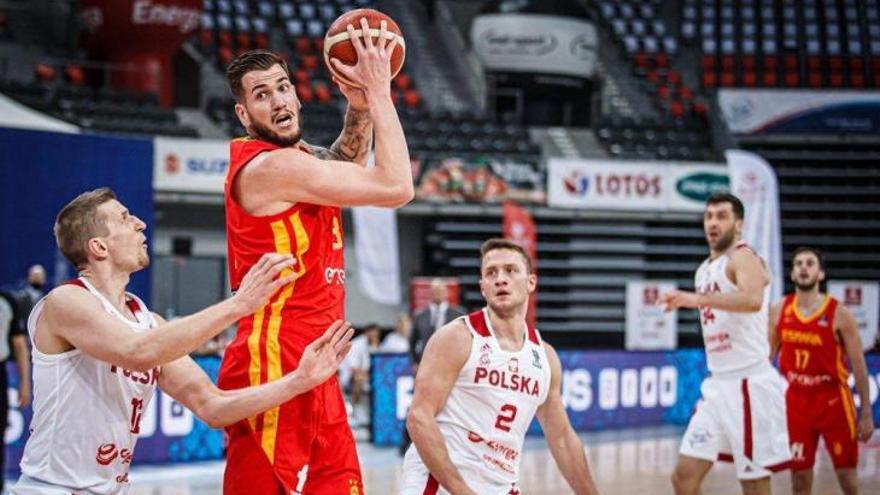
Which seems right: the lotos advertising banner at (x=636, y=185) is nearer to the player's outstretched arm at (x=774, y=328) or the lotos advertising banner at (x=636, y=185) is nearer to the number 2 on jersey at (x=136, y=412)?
the player's outstretched arm at (x=774, y=328)

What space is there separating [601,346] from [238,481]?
18.7m

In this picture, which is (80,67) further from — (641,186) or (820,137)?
(820,137)

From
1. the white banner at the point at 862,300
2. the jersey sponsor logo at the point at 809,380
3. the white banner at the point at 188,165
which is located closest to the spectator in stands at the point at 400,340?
the white banner at the point at 188,165

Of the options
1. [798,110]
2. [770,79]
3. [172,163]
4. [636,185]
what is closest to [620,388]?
[636,185]

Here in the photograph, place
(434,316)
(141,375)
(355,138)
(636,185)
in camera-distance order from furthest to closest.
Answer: (636,185), (434,316), (355,138), (141,375)

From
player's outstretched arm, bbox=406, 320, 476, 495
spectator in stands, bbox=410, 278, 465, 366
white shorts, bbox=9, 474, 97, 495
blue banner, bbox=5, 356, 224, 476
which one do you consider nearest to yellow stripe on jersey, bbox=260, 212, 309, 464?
white shorts, bbox=9, 474, 97, 495

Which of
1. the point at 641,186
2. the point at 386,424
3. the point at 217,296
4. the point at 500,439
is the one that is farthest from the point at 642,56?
the point at 500,439

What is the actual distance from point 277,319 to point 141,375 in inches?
17.9

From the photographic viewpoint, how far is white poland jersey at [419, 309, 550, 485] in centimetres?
522

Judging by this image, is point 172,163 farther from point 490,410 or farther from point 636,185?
point 490,410

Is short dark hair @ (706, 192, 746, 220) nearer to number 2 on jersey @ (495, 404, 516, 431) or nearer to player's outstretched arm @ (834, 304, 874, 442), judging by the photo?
player's outstretched arm @ (834, 304, 874, 442)

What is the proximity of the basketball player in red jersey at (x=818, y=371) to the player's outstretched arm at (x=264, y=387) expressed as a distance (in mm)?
5049

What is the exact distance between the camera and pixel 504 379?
5.27 metres

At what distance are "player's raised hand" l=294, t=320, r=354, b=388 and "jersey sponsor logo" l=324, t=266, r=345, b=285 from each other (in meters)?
0.27
